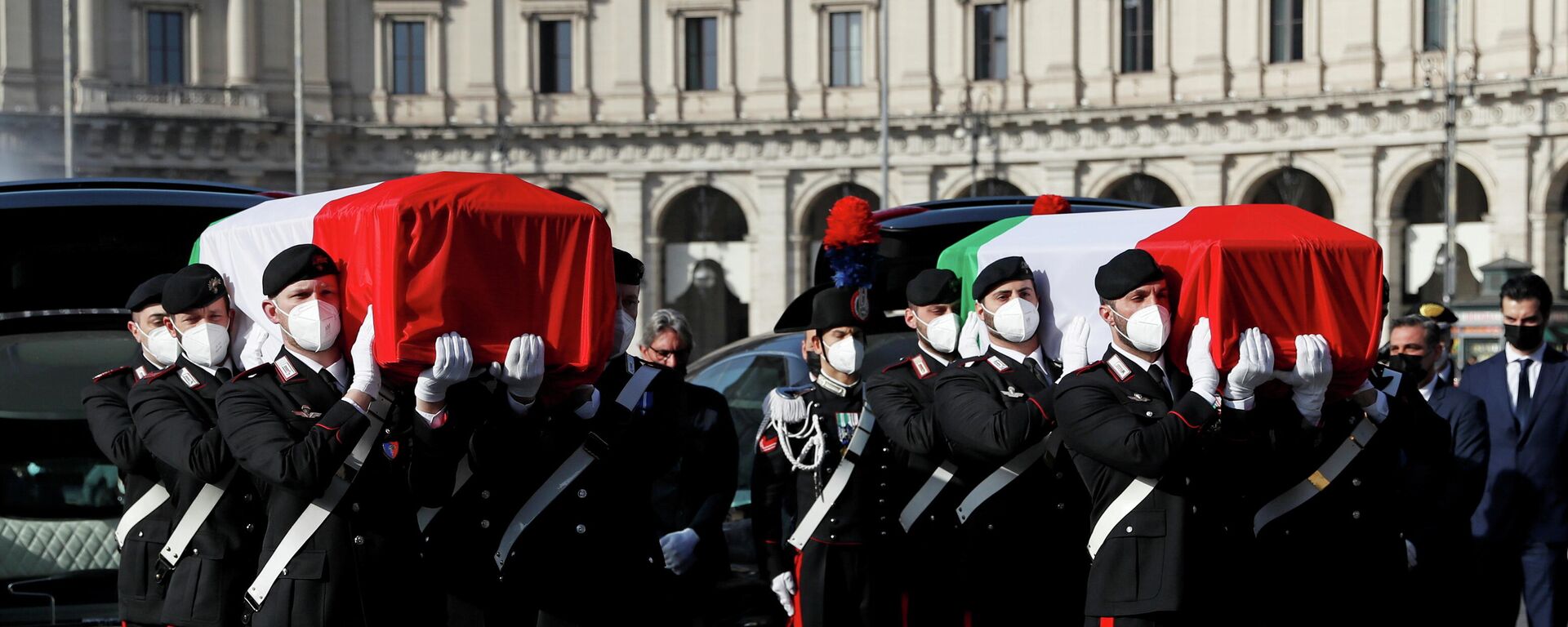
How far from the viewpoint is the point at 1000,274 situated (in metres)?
5.66

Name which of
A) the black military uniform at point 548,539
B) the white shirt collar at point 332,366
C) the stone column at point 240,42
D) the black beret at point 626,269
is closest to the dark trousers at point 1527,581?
the black beret at point 626,269

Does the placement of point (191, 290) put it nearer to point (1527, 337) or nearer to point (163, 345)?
point (163, 345)

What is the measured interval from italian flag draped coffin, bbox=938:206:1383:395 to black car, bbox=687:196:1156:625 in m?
1.70

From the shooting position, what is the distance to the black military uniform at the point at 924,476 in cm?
603

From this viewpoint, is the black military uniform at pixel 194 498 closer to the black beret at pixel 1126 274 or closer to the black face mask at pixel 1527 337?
the black beret at pixel 1126 274

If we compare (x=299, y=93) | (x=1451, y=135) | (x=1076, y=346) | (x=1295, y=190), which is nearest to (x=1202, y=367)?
(x=1076, y=346)

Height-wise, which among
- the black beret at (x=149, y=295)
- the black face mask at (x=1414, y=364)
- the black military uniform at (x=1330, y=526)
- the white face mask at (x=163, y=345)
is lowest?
the black military uniform at (x=1330, y=526)

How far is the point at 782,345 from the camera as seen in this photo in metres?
9.35

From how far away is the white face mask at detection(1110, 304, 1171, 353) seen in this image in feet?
16.7

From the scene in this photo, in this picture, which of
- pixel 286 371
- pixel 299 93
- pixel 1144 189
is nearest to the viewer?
pixel 286 371

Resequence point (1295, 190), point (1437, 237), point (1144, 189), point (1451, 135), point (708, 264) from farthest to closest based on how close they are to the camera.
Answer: point (708, 264) < point (1144, 189) < point (1295, 190) < point (1437, 237) < point (1451, 135)

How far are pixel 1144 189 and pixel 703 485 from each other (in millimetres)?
32012

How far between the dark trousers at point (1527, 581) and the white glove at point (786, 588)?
3602 millimetres

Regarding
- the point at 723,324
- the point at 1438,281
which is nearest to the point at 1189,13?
the point at 1438,281
